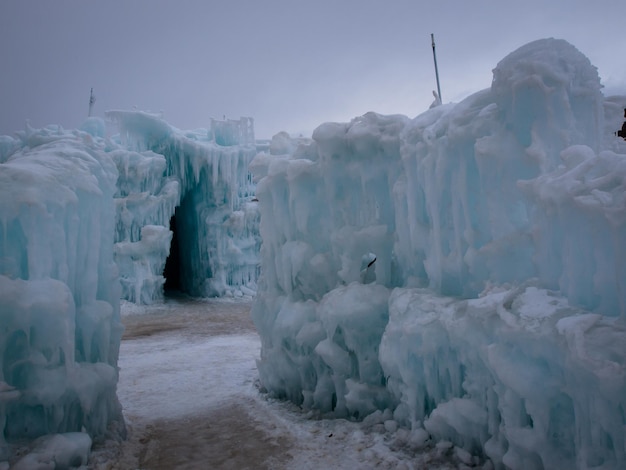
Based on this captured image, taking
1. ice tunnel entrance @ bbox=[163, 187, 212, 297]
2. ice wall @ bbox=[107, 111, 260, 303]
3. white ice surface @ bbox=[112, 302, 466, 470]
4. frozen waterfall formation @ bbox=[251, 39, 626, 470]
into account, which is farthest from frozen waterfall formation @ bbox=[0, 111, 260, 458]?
ice tunnel entrance @ bbox=[163, 187, 212, 297]

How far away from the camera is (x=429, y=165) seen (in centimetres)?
593

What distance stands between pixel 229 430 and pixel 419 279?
3.44 meters

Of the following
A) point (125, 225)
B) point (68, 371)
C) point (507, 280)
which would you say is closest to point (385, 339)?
point (507, 280)

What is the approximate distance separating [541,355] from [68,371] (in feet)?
15.6

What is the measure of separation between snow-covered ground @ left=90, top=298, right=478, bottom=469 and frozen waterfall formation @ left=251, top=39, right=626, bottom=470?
1.01 feet

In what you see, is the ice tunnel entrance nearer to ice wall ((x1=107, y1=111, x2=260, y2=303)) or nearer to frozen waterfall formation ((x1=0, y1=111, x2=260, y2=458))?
ice wall ((x1=107, y1=111, x2=260, y2=303))

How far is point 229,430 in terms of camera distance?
6.68 meters

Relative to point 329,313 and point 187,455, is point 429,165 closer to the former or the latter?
point 329,313

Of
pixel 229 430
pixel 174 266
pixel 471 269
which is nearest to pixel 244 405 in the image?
pixel 229 430

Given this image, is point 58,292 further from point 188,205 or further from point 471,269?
point 188,205

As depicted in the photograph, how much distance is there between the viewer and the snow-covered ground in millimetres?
5387

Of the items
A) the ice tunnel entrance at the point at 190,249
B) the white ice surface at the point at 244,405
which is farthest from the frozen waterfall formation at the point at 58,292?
the ice tunnel entrance at the point at 190,249

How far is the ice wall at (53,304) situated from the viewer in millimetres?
4824

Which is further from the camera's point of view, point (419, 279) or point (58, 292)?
point (419, 279)
